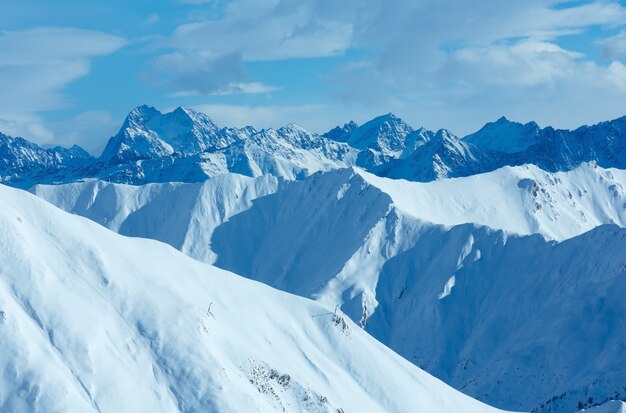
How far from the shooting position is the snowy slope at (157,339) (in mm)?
73875

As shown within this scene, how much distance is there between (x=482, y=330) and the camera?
170m

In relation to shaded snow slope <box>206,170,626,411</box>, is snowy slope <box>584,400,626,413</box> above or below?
above

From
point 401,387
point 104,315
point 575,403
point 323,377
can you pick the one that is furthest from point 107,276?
point 575,403

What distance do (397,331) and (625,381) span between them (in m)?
67.6

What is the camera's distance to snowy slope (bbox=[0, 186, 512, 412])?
73875mm

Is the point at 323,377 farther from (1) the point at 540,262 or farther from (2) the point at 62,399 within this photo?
(1) the point at 540,262

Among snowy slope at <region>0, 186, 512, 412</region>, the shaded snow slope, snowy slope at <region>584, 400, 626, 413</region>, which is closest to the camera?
snowy slope at <region>0, 186, 512, 412</region>

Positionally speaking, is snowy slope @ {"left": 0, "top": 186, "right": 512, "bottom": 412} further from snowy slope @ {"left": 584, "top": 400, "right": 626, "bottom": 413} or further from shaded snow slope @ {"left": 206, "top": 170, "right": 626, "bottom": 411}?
shaded snow slope @ {"left": 206, "top": 170, "right": 626, "bottom": 411}

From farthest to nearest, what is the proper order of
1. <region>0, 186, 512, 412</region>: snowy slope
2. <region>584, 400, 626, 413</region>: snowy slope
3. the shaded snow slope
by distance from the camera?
the shaded snow slope
<region>584, 400, 626, 413</region>: snowy slope
<region>0, 186, 512, 412</region>: snowy slope

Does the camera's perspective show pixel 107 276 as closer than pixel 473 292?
Yes

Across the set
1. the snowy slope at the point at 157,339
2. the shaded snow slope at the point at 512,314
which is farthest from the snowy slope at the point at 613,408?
the shaded snow slope at the point at 512,314

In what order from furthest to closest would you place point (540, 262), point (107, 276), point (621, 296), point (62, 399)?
1. point (540, 262)
2. point (621, 296)
3. point (107, 276)
4. point (62, 399)

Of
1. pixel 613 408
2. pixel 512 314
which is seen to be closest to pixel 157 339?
pixel 613 408

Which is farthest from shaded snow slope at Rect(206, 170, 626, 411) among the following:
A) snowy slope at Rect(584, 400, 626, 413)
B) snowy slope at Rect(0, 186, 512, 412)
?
snowy slope at Rect(584, 400, 626, 413)
